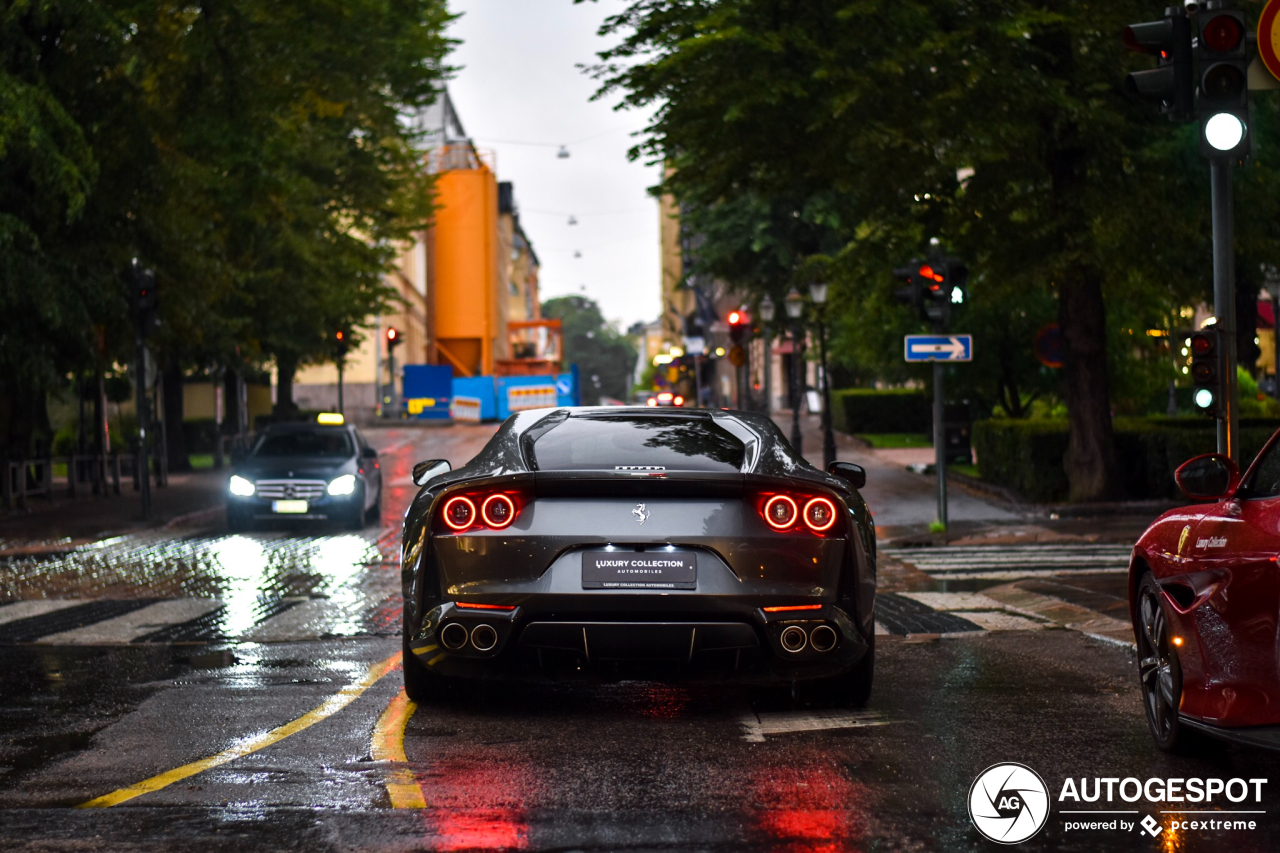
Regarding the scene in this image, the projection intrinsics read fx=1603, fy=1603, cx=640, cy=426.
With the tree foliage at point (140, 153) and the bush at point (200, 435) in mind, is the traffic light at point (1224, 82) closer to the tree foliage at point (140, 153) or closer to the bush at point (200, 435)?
the tree foliage at point (140, 153)

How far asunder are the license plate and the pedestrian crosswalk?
27.8 ft

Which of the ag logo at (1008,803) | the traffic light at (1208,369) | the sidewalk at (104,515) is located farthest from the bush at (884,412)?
the ag logo at (1008,803)

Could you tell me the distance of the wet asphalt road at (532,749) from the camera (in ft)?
16.1

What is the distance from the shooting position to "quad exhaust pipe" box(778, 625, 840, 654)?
6.60m

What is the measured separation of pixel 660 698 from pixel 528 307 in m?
170

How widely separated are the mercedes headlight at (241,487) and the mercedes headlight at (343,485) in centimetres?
104

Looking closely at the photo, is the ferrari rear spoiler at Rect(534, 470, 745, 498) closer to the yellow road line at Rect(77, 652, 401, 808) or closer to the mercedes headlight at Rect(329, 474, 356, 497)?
the yellow road line at Rect(77, 652, 401, 808)

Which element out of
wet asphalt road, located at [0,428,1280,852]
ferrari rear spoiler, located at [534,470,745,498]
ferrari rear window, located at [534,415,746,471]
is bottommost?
wet asphalt road, located at [0,428,1280,852]

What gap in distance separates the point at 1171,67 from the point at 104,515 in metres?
18.8

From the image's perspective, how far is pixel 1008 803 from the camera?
5.21 m

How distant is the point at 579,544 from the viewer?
6594 mm

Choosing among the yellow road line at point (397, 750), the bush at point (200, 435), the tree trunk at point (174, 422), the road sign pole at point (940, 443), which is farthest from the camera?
the bush at point (200, 435)

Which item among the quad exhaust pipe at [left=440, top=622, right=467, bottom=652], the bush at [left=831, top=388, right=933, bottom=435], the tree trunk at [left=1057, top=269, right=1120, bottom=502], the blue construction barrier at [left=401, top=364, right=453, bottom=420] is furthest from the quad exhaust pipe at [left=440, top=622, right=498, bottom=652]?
the blue construction barrier at [left=401, top=364, right=453, bottom=420]

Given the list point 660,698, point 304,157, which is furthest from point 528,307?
point 660,698
